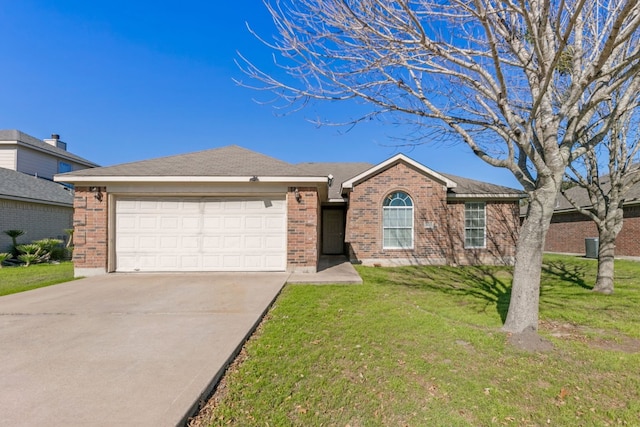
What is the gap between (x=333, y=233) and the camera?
48.6 ft

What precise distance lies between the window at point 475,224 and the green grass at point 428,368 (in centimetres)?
604

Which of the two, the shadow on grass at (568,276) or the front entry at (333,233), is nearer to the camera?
the shadow on grass at (568,276)

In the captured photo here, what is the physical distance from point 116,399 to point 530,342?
4.83m

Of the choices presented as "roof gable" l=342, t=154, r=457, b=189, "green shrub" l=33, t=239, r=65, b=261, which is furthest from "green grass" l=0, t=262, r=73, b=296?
"roof gable" l=342, t=154, r=457, b=189

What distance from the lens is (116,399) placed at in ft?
8.45

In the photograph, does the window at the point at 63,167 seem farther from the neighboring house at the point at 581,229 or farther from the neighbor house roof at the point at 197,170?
the neighboring house at the point at 581,229


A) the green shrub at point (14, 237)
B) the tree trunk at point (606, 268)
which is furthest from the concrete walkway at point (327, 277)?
the green shrub at point (14, 237)

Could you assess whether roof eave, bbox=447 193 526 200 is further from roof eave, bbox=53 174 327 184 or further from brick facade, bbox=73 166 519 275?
roof eave, bbox=53 174 327 184

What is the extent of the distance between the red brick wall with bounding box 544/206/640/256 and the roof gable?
35.0ft

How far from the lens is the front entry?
1471cm

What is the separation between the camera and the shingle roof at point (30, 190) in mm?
12880

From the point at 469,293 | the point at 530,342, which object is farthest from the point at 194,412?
the point at 469,293

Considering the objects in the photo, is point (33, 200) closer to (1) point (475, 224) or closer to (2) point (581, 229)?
(1) point (475, 224)

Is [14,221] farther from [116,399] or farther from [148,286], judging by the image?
[116,399]
